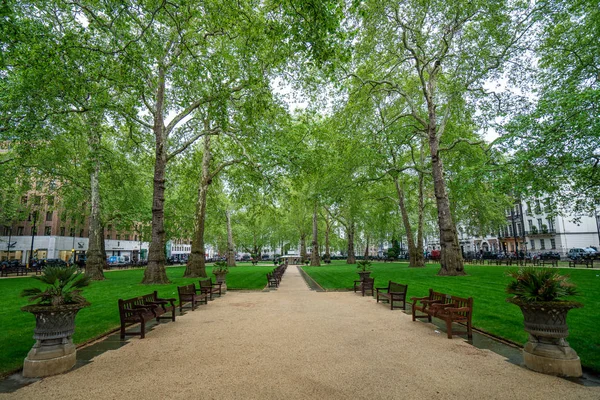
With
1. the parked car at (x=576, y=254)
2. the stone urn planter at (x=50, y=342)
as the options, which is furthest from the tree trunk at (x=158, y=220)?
the parked car at (x=576, y=254)

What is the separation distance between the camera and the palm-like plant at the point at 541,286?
4.87 metres

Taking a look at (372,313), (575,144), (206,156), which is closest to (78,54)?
(372,313)

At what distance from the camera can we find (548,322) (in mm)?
4777

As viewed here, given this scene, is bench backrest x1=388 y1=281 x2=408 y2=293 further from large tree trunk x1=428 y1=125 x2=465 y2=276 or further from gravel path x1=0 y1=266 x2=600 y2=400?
large tree trunk x1=428 y1=125 x2=465 y2=276

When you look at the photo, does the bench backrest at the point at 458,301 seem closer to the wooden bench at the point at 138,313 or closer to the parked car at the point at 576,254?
the wooden bench at the point at 138,313

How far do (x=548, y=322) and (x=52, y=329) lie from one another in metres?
7.67

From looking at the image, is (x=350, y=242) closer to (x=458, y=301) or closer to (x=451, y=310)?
(x=458, y=301)

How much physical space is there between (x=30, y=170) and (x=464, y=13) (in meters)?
31.4

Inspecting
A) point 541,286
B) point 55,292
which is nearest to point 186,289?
point 55,292

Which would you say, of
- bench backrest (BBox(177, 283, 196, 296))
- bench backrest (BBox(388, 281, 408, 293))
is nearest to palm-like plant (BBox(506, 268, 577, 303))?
bench backrest (BBox(388, 281, 408, 293))

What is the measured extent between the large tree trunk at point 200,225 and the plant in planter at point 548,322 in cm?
2045

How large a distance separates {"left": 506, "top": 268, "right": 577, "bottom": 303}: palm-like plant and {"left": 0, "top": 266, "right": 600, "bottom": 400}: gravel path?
112 centimetres

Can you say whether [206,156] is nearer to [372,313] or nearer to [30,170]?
[30,170]

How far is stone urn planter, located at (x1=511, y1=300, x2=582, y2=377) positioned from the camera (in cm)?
465
